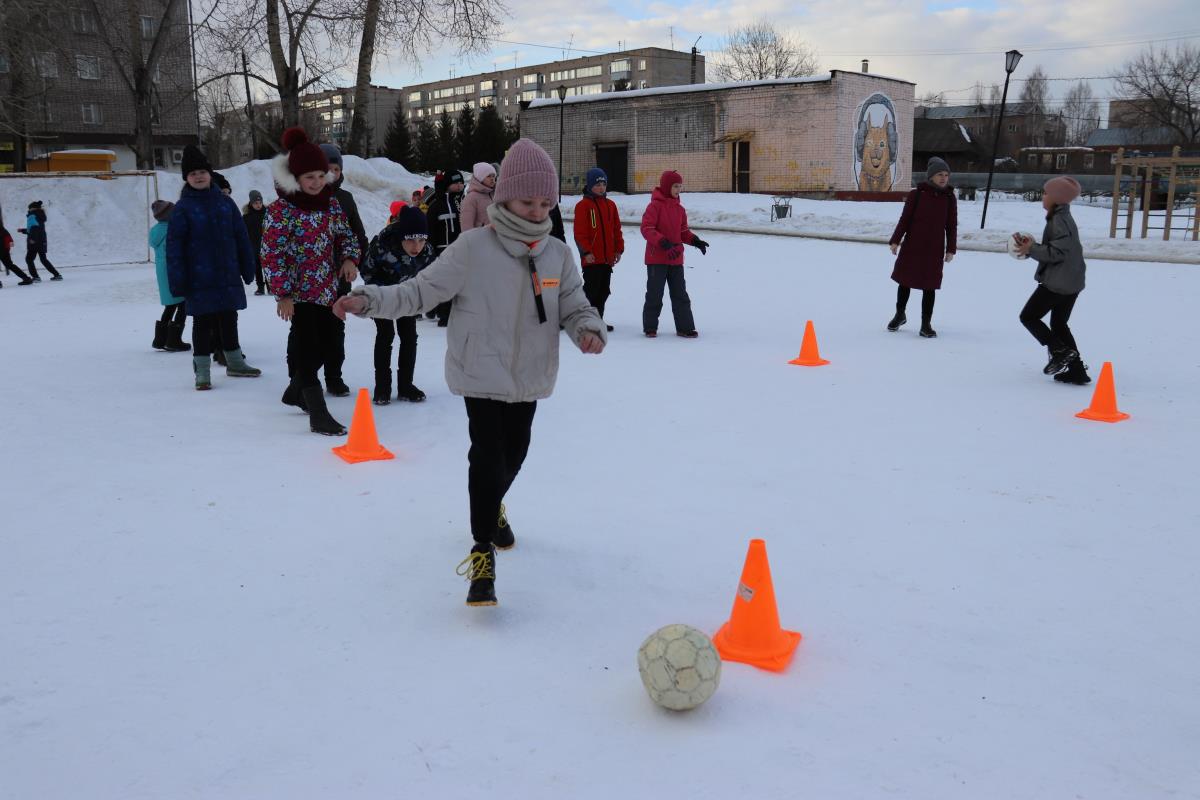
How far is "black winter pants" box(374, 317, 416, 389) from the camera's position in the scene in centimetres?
705

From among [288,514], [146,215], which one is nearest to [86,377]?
[288,514]

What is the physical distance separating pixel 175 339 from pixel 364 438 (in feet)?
16.1

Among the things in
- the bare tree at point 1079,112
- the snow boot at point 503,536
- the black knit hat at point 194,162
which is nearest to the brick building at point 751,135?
the black knit hat at point 194,162

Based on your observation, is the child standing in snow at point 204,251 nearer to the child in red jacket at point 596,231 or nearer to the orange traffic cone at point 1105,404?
the child in red jacket at point 596,231

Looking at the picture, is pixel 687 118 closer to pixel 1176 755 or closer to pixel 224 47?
pixel 224 47

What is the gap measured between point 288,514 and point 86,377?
4.83m

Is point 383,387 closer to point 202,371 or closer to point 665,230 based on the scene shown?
point 202,371

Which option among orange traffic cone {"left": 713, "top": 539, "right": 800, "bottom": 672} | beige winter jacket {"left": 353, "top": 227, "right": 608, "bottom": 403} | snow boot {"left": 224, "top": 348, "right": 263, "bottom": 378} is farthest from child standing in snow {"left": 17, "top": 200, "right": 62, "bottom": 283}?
orange traffic cone {"left": 713, "top": 539, "right": 800, "bottom": 672}

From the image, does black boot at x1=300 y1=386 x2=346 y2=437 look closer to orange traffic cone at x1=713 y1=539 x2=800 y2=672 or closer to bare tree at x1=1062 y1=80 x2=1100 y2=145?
orange traffic cone at x1=713 y1=539 x2=800 y2=672

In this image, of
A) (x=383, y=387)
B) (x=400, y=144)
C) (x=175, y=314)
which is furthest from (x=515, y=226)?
(x=400, y=144)

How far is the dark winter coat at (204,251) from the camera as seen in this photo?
718 centimetres

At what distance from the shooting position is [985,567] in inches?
159

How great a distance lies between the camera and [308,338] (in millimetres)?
6312

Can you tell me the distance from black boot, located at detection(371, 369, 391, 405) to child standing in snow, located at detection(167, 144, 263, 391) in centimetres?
129
